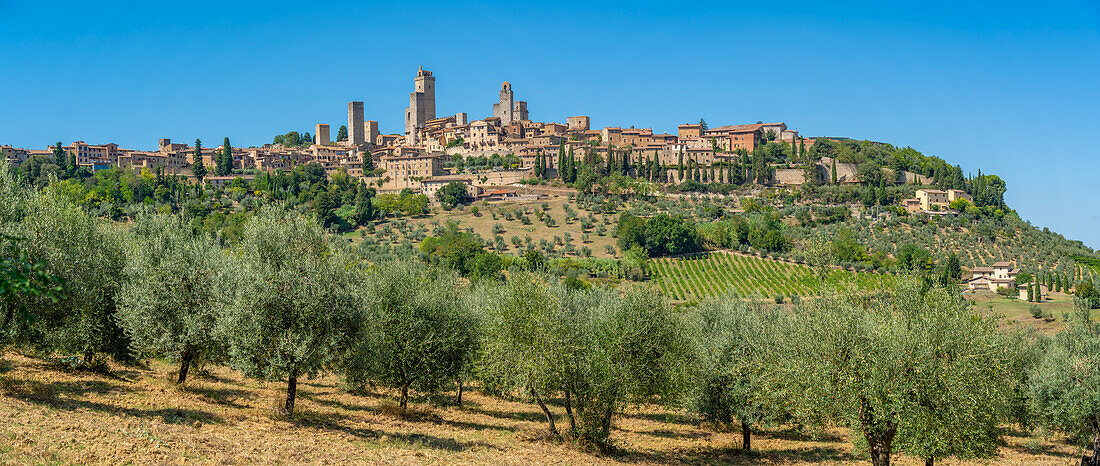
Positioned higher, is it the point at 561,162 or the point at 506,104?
the point at 506,104

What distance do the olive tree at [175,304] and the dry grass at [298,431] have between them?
116 cm

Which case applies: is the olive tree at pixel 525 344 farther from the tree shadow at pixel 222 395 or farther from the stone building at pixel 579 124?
the stone building at pixel 579 124

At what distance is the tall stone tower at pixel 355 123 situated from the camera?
522ft

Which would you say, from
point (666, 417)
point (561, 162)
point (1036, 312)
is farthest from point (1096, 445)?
point (561, 162)

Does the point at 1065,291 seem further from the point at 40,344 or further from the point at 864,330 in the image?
the point at 40,344

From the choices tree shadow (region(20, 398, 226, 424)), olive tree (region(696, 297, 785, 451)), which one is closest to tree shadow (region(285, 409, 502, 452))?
tree shadow (region(20, 398, 226, 424))

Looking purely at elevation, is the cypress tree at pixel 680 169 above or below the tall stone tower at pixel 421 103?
below

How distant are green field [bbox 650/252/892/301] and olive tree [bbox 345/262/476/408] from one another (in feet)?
144

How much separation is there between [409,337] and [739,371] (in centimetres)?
981

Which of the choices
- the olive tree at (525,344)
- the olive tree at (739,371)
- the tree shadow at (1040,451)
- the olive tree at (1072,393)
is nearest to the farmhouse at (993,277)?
the tree shadow at (1040,451)

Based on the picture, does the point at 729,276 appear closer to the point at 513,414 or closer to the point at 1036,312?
the point at 1036,312

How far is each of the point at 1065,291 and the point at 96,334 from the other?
81.9 m

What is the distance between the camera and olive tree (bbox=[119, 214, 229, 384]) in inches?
742

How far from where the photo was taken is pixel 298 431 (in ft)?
57.7
